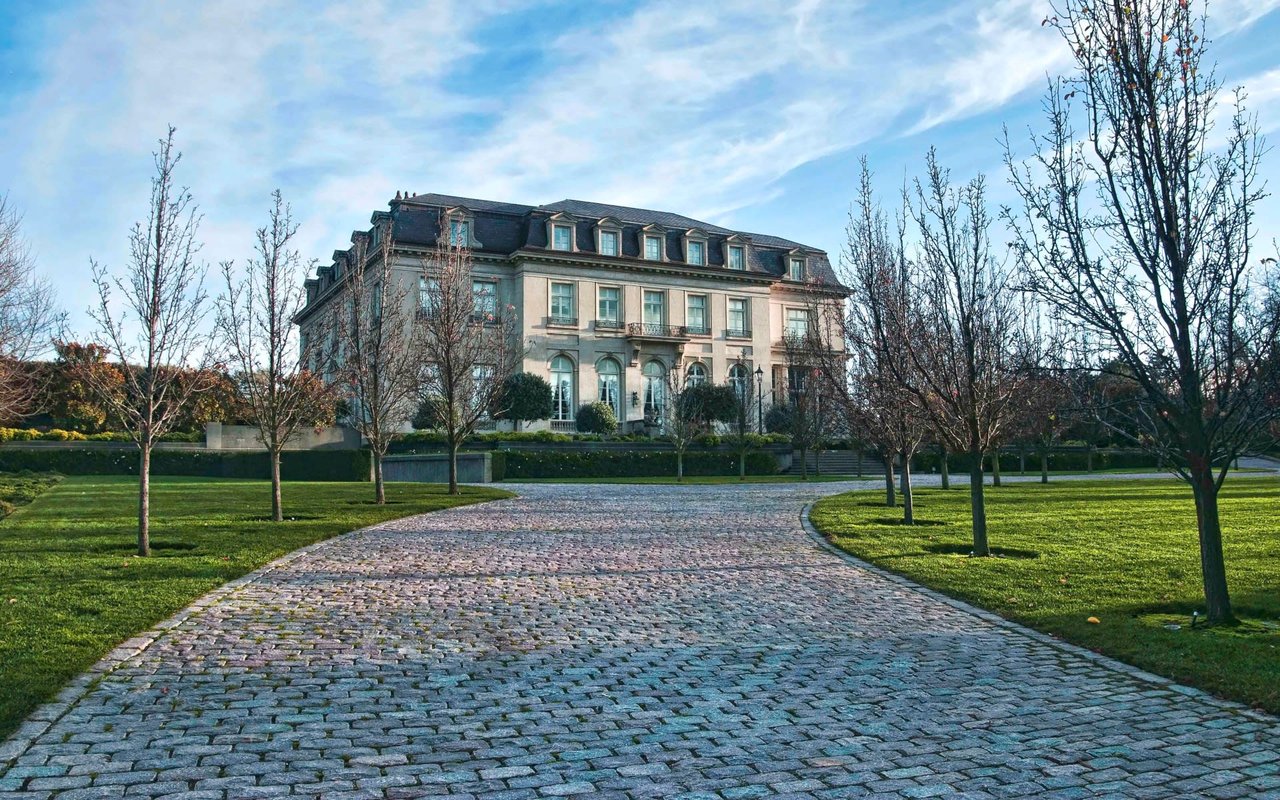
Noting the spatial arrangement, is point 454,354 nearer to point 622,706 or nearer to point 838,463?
point 622,706

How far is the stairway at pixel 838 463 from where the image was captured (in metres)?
44.1

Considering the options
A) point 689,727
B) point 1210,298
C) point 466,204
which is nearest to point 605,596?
point 689,727

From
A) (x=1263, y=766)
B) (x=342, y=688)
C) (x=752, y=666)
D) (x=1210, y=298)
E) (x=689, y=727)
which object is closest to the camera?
(x=1263, y=766)

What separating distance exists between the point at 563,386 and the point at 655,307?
7.19 metres

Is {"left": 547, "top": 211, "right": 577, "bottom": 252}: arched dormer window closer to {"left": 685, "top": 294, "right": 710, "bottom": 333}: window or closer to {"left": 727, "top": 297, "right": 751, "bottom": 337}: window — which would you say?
{"left": 685, "top": 294, "right": 710, "bottom": 333}: window

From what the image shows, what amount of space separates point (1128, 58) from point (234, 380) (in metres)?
14.0

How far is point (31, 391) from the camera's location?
86.6 feet

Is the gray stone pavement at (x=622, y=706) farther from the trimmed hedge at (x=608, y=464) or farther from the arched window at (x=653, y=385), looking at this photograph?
the arched window at (x=653, y=385)

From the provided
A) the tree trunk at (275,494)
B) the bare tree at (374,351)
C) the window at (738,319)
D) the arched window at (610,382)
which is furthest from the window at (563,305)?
the tree trunk at (275,494)

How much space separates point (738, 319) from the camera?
57.2 m

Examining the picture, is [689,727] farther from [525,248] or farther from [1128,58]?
[525,248]

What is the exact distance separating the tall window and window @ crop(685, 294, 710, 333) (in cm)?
268

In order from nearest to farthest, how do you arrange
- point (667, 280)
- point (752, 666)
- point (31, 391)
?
point (752, 666), point (31, 391), point (667, 280)

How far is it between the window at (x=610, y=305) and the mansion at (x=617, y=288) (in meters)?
0.06
